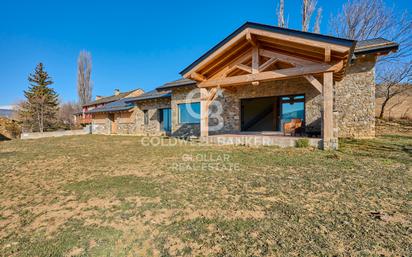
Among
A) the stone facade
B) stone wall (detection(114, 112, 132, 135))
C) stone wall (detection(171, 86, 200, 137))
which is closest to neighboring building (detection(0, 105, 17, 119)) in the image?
stone wall (detection(114, 112, 132, 135))

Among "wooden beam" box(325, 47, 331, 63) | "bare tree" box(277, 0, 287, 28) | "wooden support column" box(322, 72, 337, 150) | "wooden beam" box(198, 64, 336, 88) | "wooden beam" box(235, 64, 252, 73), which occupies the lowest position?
"wooden support column" box(322, 72, 337, 150)

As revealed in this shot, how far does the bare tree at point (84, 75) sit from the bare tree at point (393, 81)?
4288cm

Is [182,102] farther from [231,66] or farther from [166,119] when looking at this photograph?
[231,66]

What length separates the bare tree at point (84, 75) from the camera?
3550cm

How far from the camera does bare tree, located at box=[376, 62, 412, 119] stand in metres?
13.5

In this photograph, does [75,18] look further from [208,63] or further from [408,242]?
[408,242]

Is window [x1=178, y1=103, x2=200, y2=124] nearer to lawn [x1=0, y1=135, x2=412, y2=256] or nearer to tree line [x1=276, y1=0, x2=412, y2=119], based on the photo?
lawn [x1=0, y1=135, x2=412, y2=256]

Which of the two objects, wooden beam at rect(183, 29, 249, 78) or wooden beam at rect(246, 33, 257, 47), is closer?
wooden beam at rect(246, 33, 257, 47)

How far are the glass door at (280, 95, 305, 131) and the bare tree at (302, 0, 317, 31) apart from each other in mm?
10555

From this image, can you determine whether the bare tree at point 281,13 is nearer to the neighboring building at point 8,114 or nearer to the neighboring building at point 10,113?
the neighboring building at point 10,113

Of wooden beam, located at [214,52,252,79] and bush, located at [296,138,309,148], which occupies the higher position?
wooden beam, located at [214,52,252,79]

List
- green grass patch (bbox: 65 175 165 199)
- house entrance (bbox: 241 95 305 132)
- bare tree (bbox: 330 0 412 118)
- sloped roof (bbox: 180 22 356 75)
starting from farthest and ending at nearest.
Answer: bare tree (bbox: 330 0 412 118) < house entrance (bbox: 241 95 305 132) < sloped roof (bbox: 180 22 356 75) < green grass patch (bbox: 65 175 165 199)

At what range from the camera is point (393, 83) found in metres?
13.8

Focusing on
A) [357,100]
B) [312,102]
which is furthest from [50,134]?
[357,100]
